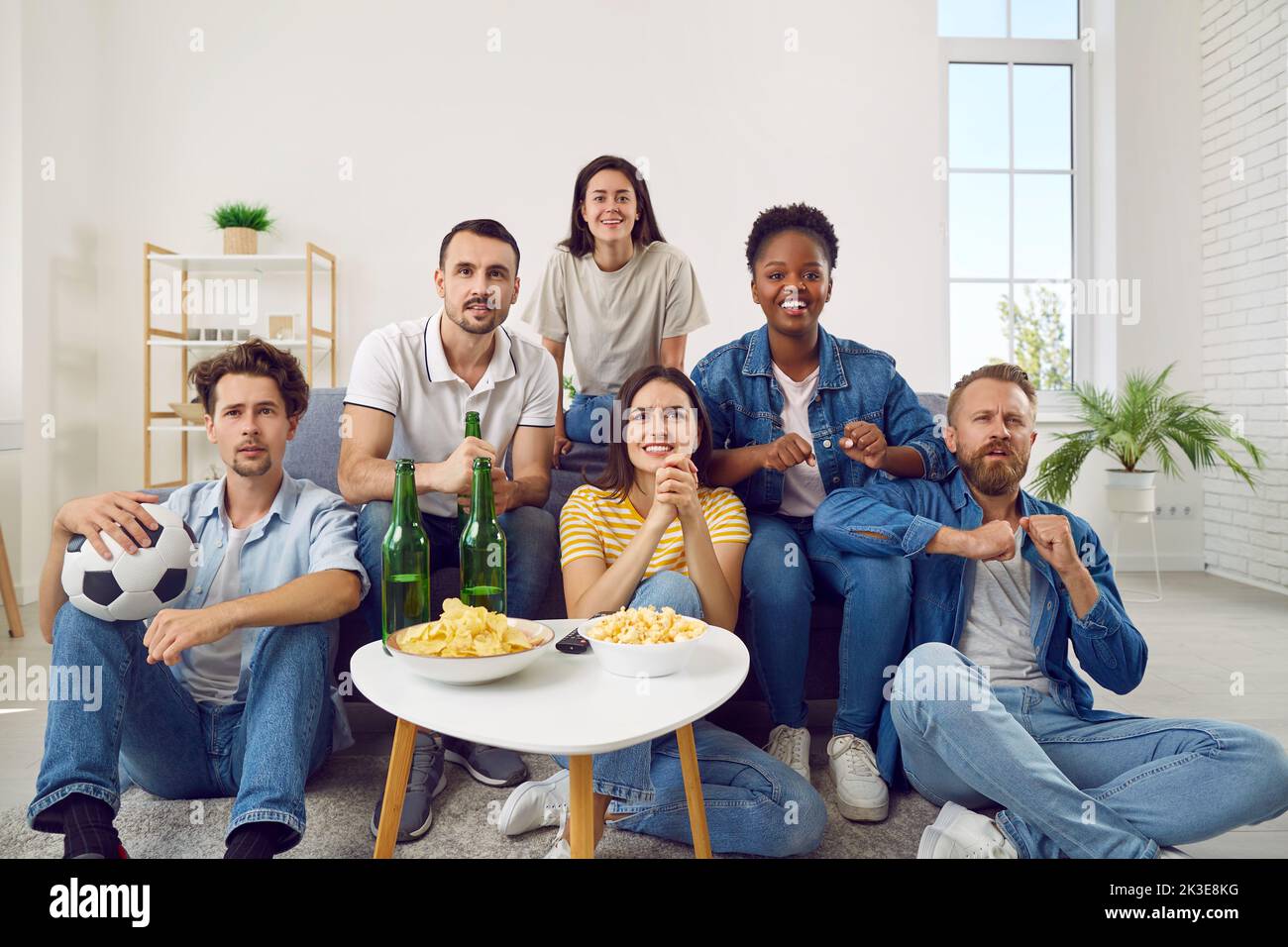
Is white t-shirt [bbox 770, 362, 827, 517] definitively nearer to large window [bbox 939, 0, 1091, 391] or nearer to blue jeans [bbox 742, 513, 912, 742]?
blue jeans [bbox 742, 513, 912, 742]

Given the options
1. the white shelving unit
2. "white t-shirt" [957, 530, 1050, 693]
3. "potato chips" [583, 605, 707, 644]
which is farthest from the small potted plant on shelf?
"white t-shirt" [957, 530, 1050, 693]

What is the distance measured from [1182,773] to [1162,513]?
12.5ft

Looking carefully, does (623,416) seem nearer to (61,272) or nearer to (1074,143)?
(61,272)

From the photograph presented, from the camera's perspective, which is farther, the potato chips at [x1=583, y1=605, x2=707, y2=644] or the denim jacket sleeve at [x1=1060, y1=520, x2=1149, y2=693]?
the denim jacket sleeve at [x1=1060, y1=520, x2=1149, y2=693]

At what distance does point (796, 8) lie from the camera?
15.5ft

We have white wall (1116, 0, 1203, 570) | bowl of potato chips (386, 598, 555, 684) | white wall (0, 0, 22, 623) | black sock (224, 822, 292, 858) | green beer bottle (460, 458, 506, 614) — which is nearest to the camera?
bowl of potato chips (386, 598, 555, 684)

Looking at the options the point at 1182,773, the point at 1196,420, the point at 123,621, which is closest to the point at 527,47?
the point at 1196,420

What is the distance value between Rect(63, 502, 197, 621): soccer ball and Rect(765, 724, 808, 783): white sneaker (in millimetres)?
1144

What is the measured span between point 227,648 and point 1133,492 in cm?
385

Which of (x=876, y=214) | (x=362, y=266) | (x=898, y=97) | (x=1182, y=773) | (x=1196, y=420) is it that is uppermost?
(x=898, y=97)

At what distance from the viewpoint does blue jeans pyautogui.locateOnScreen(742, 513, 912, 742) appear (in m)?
1.75

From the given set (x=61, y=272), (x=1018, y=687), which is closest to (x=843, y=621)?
(x=1018, y=687)

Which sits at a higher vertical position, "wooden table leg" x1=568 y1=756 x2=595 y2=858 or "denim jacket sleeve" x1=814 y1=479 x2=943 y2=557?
"denim jacket sleeve" x1=814 y1=479 x2=943 y2=557

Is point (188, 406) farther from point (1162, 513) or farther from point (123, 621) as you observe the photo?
point (1162, 513)
